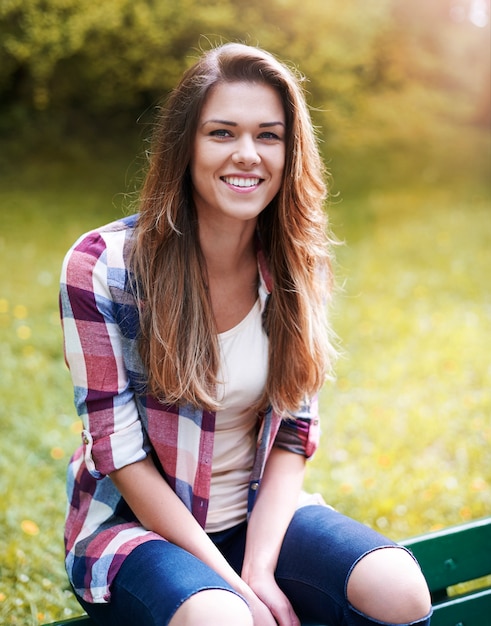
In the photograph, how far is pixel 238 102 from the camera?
1915 millimetres

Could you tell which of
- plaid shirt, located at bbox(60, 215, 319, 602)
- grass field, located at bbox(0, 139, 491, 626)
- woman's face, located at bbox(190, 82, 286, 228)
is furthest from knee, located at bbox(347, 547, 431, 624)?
grass field, located at bbox(0, 139, 491, 626)

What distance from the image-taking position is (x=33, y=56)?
777cm

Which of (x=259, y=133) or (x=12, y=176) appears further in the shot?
(x=12, y=176)

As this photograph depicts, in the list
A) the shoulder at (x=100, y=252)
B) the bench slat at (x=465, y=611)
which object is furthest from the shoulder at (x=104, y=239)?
the bench slat at (x=465, y=611)

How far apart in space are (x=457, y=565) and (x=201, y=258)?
107 cm

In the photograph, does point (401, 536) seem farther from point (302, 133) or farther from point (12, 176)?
point (12, 176)

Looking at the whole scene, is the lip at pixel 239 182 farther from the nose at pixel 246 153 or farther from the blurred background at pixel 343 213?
the blurred background at pixel 343 213

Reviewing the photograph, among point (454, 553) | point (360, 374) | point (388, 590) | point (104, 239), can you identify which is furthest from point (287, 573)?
point (360, 374)

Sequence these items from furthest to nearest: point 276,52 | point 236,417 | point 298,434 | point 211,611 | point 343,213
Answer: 1. point 276,52
2. point 343,213
3. point 298,434
4. point 236,417
5. point 211,611

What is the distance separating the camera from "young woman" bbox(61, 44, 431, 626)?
1.79m

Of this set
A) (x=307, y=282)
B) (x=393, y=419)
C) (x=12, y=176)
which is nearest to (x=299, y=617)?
(x=307, y=282)

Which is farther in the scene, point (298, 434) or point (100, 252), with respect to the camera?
point (298, 434)

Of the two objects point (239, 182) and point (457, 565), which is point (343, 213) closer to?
point (457, 565)

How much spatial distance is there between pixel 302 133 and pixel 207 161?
25cm
